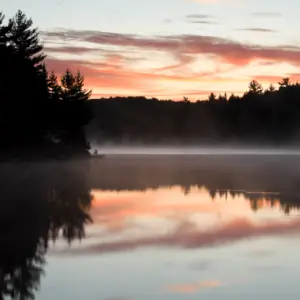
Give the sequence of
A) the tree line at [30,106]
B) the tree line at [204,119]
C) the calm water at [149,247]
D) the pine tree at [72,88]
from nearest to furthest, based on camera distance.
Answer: the calm water at [149,247] → the tree line at [30,106] → the pine tree at [72,88] → the tree line at [204,119]

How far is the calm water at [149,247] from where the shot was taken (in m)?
9.46

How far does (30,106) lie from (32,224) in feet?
116

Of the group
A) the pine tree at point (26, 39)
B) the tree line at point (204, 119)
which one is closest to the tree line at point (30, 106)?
the pine tree at point (26, 39)

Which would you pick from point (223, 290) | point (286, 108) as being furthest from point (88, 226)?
point (286, 108)

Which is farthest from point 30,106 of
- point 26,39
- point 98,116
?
point 98,116

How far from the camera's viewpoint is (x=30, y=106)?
5059cm

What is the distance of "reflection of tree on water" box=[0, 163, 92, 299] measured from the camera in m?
10.1

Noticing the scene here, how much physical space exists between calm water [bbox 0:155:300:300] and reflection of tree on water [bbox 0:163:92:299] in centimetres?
2

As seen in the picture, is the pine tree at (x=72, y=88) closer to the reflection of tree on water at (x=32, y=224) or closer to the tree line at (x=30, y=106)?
the tree line at (x=30, y=106)

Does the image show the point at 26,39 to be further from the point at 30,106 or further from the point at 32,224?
the point at 32,224

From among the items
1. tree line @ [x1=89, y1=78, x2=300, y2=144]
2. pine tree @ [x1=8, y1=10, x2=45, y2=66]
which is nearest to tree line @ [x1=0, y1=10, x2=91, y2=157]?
pine tree @ [x1=8, y1=10, x2=45, y2=66]

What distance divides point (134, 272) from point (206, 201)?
42.3ft

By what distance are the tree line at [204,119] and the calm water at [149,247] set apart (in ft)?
448

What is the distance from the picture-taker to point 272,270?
1070 centimetres
